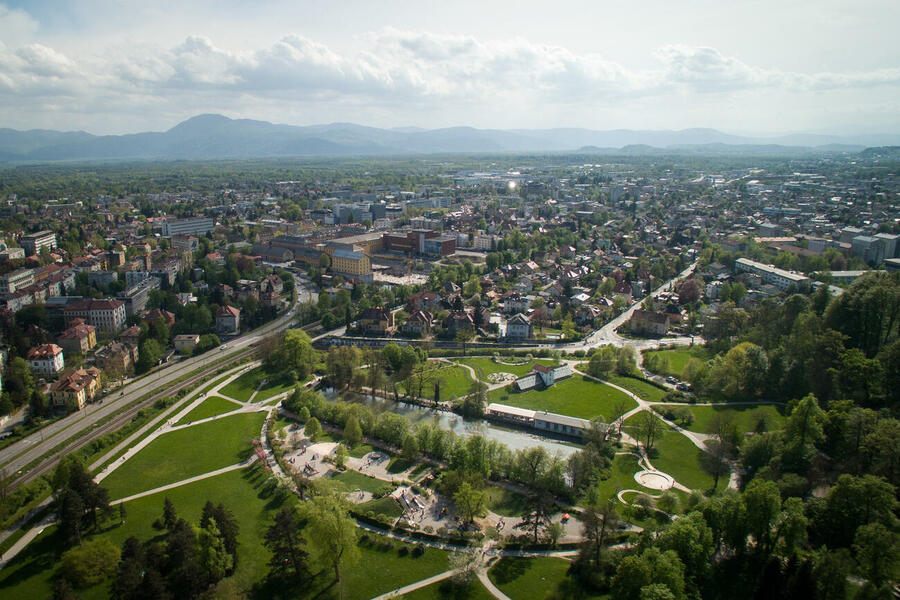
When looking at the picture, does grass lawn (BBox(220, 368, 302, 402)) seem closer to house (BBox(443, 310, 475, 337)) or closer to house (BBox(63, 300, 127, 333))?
house (BBox(443, 310, 475, 337))

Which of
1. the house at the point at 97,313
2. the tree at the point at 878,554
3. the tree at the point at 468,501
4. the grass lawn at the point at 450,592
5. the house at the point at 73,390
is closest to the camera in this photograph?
the tree at the point at 878,554

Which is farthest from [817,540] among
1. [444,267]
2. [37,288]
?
[37,288]

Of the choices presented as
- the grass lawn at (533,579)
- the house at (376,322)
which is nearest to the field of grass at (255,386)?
the house at (376,322)

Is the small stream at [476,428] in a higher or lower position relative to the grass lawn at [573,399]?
lower

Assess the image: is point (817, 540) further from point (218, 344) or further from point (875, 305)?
point (218, 344)

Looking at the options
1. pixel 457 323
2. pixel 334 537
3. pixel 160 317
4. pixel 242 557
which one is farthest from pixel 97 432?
pixel 457 323

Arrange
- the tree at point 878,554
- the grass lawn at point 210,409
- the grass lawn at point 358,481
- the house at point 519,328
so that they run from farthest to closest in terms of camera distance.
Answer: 1. the house at point 519,328
2. the grass lawn at point 210,409
3. the grass lawn at point 358,481
4. the tree at point 878,554

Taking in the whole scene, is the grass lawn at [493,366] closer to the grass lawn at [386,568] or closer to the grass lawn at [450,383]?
the grass lawn at [450,383]
